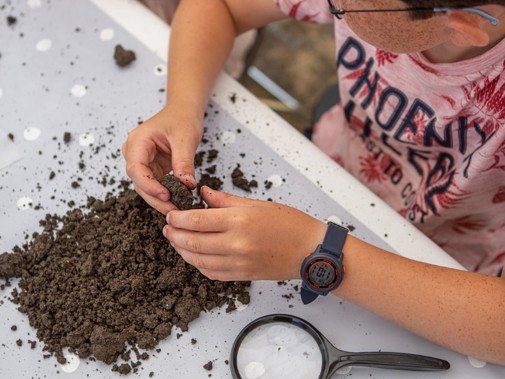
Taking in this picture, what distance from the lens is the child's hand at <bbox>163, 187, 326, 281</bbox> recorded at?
721 mm

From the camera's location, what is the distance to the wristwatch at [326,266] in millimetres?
734

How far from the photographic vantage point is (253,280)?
30.2 inches

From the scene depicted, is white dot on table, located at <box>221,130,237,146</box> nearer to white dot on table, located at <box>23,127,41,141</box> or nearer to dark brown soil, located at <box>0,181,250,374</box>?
dark brown soil, located at <box>0,181,250,374</box>

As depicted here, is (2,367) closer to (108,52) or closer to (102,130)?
(102,130)

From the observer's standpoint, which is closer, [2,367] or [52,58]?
[2,367]

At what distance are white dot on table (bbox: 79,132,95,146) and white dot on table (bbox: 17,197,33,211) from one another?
0.11 m

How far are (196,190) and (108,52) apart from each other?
0.30 metres

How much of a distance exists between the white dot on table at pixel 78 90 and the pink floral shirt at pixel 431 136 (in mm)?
344

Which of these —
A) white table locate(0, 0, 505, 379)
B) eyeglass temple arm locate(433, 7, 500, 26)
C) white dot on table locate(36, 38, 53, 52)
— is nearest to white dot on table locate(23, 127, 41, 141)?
white table locate(0, 0, 505, 379)

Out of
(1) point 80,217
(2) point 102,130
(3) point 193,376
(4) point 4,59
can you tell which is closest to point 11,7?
(4) point 4,59

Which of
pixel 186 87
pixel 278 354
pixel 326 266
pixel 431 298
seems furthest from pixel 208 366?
pixel 186 87

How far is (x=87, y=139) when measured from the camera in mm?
887

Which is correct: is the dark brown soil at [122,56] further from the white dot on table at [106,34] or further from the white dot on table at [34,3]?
the white dot on table at [34,3]

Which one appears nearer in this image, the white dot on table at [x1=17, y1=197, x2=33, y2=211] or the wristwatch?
the wristwatch
